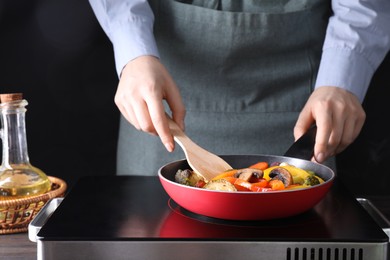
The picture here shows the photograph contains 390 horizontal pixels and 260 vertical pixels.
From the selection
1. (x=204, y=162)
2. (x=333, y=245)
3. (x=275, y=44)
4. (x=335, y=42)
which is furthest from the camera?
(x=275, y=44)

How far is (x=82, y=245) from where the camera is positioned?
844 millimetres

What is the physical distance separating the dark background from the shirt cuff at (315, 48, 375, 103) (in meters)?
0.63

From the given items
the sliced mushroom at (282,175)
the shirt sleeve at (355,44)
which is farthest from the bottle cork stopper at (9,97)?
the shirt sleeve at (355,44)

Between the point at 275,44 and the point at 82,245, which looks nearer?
the point at 82,245

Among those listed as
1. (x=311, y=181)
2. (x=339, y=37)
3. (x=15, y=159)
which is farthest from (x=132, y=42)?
(x=311, y=181)

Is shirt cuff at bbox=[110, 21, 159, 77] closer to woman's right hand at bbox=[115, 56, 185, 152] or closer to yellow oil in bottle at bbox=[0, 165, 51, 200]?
woman's right hand at bbox=[115, 56, 185, 152]

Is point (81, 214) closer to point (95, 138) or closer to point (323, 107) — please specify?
point (323, 107)

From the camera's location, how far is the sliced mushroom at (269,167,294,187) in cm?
98

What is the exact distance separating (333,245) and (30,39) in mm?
1513

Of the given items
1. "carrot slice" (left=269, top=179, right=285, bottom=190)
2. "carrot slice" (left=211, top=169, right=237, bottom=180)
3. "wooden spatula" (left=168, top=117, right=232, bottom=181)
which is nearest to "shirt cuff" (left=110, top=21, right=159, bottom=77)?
"wooden spatula" (left=168, top=117, right=232, bottom=181)

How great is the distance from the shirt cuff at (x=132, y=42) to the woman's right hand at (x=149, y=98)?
3.3 inches

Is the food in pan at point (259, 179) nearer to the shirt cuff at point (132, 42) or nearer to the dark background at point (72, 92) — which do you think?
the shirt cuff at point (132, 42)

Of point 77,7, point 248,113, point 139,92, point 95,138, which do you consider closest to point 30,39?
point 77,7

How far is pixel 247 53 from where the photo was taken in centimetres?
164
